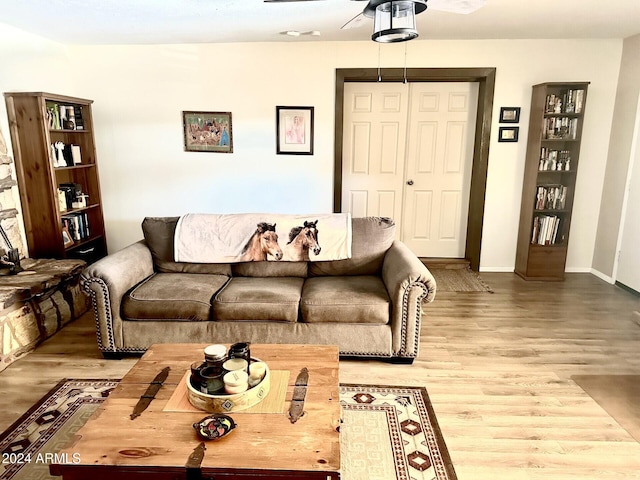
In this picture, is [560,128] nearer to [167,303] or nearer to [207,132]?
[207,132]

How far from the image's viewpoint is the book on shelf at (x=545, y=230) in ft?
14.1

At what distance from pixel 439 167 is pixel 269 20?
7.67 feet

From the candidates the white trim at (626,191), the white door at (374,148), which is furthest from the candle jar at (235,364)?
the white trim at (626,191)

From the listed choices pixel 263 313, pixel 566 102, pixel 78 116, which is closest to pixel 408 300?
pixel 263 313

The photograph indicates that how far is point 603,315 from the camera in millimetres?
3535

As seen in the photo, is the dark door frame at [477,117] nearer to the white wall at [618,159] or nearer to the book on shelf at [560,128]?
the book on shelf at [560,128]

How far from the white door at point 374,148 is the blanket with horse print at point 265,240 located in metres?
1.73

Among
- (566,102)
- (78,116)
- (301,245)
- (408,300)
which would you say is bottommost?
(408,300)

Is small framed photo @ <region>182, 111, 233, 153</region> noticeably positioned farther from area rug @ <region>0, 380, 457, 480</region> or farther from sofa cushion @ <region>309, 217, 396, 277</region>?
area rug @ <region>0, 380, 457, 480</region>

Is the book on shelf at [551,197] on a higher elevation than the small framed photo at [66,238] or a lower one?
higher

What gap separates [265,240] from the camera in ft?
10.4

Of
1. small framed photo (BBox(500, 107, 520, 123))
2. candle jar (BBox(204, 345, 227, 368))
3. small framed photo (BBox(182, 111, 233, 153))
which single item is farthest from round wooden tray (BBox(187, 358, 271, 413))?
small framed photo (BBox(500, 107, 520, 123))

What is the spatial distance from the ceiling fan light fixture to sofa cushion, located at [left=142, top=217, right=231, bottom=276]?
1952mm

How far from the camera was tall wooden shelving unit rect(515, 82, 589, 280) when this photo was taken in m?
4.14
